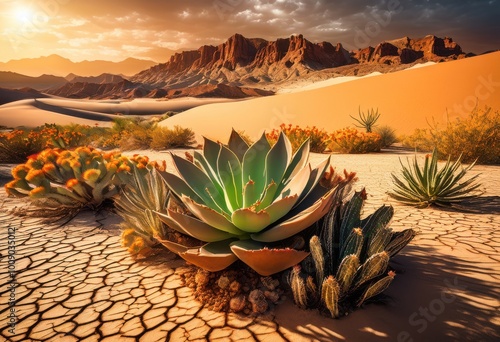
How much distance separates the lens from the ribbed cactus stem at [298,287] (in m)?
1.70

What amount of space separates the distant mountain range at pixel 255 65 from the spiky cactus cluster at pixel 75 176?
88.4 meters

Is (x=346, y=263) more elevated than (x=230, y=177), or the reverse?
(x=230, y=177)

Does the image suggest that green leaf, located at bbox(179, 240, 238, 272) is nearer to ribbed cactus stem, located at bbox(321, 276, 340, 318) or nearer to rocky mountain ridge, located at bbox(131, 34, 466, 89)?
ribbed cactus stem, located at bbox(321, 276, 340, 318)

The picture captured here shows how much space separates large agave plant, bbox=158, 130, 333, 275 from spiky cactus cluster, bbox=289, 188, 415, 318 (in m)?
0.17

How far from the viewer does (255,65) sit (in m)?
149

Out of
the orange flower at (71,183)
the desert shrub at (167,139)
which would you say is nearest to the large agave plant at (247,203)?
the orange flower at (71,183)

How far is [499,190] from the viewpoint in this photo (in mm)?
4793

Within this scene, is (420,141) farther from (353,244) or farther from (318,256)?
(318,256)

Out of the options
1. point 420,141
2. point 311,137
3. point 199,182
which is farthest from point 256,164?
point 420,141

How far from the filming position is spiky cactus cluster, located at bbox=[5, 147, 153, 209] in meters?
3.59

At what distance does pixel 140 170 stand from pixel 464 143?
7415mm

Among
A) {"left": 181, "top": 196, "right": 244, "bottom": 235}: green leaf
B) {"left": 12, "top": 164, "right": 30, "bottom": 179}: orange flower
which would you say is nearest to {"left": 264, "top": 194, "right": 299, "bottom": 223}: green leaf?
{"left": 181, "top": 196, "right": 244, "bottom": 235}: green leaf

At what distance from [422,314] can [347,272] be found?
0.51 metres

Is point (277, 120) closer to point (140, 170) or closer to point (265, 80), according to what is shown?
point (140, 170)
